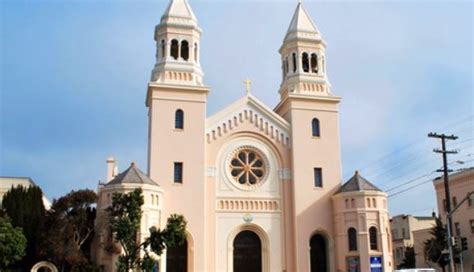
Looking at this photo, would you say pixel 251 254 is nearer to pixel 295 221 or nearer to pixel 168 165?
pixel 295 221

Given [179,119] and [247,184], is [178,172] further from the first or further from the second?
[247,184]

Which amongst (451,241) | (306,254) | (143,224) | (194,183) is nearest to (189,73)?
(194,183)

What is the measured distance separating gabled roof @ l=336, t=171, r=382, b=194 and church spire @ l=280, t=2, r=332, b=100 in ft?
23.4

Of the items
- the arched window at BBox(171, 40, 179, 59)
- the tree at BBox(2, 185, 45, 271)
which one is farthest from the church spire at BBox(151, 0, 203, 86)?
the tree at BBox(2, 185, 45, 271)

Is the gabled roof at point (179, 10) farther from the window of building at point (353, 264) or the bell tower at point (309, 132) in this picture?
the window of building at point (353, 264)

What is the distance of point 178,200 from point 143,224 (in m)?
3.71

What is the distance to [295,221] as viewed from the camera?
131ft

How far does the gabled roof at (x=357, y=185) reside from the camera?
39.6 metres

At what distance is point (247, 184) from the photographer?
40375 mm

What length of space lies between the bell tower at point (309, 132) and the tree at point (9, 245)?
714 inches

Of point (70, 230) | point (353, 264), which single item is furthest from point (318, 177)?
point (70, 230)

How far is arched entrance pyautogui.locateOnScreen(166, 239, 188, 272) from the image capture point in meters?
37.2

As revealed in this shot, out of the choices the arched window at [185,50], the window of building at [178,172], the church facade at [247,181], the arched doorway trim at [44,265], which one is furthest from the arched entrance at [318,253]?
the arched doorway trim at [44,265]

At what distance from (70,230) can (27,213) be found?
5.90 metres
